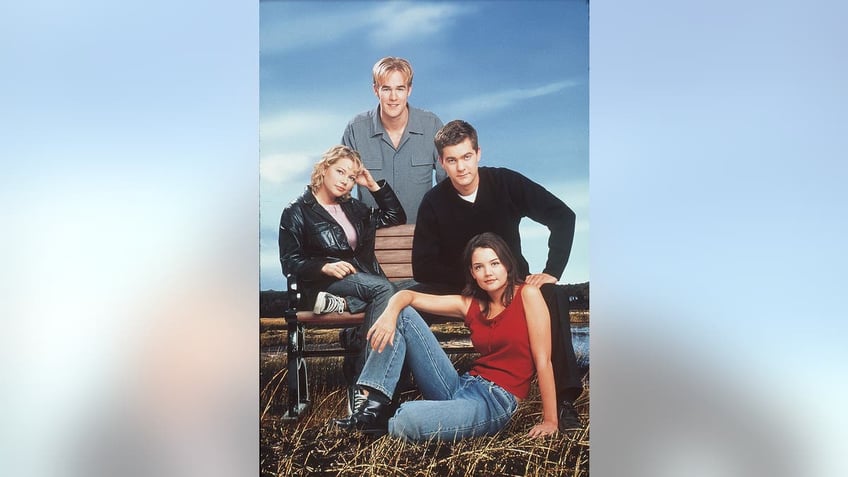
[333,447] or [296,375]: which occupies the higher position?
[296,375]

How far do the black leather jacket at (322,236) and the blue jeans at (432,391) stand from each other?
282mm

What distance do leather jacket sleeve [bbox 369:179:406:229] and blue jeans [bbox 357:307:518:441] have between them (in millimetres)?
326

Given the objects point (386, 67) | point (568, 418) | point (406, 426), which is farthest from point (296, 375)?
point (386, 67)

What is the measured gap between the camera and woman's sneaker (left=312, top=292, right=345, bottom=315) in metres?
2.67

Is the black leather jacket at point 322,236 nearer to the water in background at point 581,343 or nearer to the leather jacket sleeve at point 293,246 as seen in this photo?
the leather jacket sleeve at point 293,246

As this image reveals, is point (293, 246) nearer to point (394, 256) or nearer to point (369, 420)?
point (394, 256)

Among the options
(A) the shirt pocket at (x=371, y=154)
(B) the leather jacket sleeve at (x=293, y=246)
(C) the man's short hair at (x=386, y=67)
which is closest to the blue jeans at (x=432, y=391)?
(B) the leather jacket sleeve at (x=293, y=246)

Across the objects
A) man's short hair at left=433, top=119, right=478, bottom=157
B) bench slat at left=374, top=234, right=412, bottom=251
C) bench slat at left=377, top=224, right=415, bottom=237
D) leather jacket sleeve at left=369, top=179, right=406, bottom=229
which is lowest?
bench slat at left=374, top=234, right=412, bottom=251

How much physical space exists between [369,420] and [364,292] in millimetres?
461

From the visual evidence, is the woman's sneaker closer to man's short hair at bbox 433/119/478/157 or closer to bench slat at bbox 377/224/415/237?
bench slat at bbox 377/224/415/237

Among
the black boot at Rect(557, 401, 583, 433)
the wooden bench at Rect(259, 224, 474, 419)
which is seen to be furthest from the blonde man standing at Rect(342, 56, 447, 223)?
the black boot at Rect(557, 401, 583, 433)

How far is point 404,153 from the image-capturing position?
8.93 feet

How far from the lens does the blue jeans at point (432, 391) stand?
264 cm
